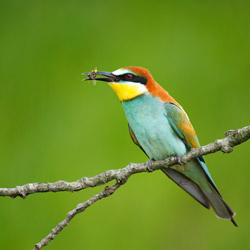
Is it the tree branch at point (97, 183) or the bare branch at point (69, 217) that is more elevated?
the tree branch at point (97, 183)

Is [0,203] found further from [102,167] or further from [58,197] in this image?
[102,167]

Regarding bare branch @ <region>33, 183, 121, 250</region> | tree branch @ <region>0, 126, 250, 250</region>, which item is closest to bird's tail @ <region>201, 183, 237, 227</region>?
tree branch @ <region>0, 126, 250, 250</region>

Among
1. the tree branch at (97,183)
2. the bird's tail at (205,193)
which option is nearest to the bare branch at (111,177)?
the tree branch at (97,183)

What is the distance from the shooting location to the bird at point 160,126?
10.5 ft

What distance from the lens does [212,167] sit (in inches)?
140

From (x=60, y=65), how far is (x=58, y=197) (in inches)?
48.7

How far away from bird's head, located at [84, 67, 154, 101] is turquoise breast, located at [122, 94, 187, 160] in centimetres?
5

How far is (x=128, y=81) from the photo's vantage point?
10.6 feet

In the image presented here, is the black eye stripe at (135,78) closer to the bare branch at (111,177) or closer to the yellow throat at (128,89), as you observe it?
the yellow throat at (128,89)

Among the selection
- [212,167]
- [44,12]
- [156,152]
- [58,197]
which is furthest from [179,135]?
[44,12]

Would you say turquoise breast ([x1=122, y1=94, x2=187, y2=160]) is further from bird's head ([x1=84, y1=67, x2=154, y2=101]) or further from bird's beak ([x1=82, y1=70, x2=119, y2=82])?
bird's beak ([x1=82, y1=70, x2=119, y2=82])

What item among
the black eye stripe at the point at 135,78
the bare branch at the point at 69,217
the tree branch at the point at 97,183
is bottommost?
the bare branch at the point at 69,217

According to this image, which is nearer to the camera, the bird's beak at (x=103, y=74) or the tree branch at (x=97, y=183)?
the tree branch at (x=97, y=183)

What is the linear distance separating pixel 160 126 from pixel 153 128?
5 cm
